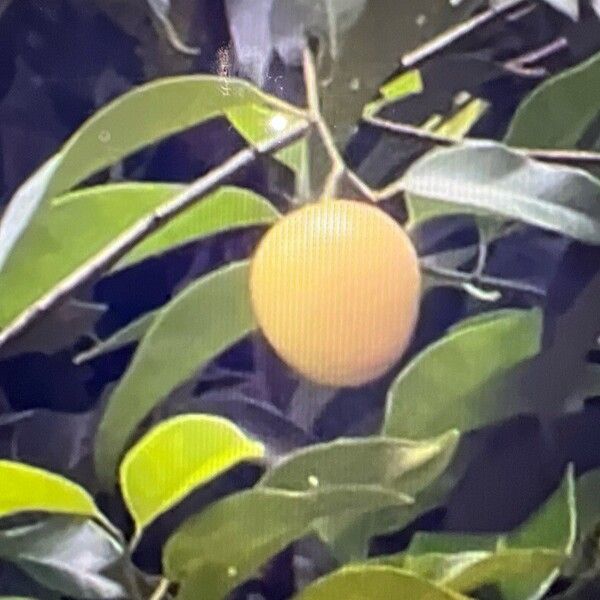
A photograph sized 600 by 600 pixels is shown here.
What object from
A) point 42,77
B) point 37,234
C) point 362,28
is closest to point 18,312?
point 37,234

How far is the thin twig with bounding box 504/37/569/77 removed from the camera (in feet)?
2.61

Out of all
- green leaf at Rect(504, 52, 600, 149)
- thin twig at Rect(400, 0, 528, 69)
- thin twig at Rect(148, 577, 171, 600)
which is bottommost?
thin twig at Rect(148, 577, 171, 600)

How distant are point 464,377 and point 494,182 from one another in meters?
0.13

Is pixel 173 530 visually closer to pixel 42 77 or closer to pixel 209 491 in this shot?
Answer: pixel 209 491

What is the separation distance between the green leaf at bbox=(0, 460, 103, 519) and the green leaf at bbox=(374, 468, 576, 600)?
21 cm

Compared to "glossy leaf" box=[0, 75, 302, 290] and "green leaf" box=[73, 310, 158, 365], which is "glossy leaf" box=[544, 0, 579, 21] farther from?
"green leaf" box=[73, 310, 158, 365]

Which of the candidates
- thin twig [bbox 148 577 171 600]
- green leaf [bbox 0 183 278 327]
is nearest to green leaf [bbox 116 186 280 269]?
green leaf [bbox 0 183 278 327]

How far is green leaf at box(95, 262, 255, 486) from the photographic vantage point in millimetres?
788

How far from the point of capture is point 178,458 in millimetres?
790

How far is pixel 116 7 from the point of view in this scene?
0.77m

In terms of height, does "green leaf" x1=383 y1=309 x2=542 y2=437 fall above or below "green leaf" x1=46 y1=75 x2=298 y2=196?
below

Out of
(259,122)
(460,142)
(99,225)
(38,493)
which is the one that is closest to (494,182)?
(460,142)

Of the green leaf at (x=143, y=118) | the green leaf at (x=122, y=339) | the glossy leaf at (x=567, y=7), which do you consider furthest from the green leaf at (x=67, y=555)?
the glossy leaf at (x=567, y=7)

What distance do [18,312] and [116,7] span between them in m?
0.21
